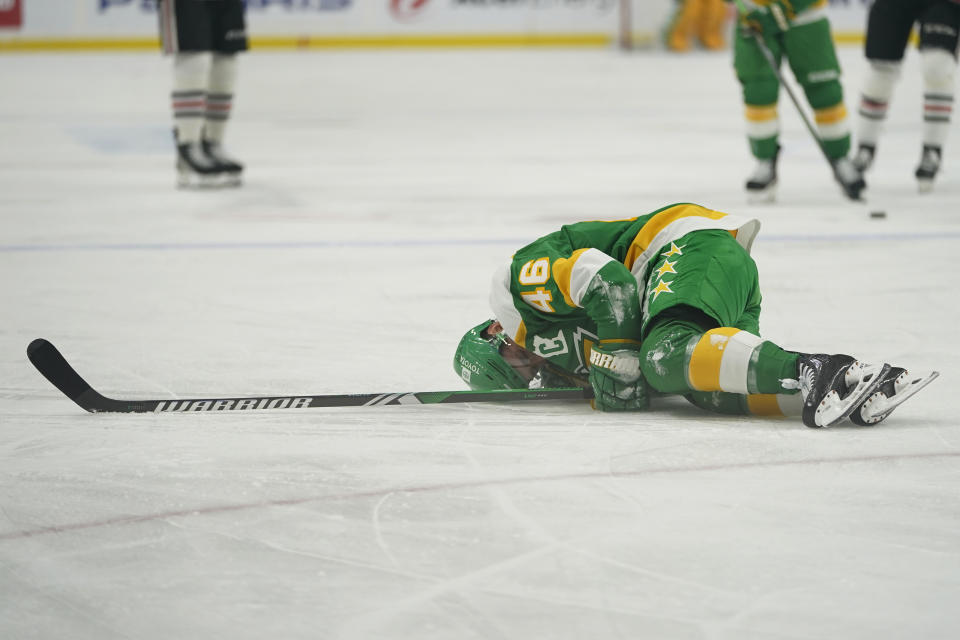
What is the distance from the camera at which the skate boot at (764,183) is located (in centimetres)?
534

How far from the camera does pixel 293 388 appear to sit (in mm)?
2744

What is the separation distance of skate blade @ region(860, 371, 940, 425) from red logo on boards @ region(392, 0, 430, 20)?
473 inches

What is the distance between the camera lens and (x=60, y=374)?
2.53m

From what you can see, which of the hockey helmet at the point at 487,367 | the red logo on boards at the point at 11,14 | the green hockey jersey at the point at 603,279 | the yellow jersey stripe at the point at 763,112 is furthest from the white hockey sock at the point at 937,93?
the red logo on boards at the point at 11,14

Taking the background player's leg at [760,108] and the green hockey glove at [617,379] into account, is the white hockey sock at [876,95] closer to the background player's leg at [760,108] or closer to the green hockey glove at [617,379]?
the background player's leg at [760,108]

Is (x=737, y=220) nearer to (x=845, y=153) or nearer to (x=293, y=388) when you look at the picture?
(x=293, y=388)

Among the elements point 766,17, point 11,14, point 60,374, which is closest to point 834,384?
point 60,374

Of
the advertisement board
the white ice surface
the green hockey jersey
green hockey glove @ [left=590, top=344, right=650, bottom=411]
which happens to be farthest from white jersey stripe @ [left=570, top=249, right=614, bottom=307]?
the advertisement board

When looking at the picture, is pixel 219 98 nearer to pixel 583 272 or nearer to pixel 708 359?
pixel 583 272

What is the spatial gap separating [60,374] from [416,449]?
2.34ft

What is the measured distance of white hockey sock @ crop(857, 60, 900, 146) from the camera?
564 cm

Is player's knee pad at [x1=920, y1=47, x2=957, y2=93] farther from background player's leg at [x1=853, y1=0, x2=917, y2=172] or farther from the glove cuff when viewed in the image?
the glove cuff

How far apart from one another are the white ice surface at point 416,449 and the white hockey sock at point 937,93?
0.24m

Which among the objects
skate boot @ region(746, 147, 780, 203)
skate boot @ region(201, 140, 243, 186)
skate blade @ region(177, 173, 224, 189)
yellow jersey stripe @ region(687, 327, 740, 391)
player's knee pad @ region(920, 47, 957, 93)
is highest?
player's knee pad @ region(920, 47, 957, 93)
